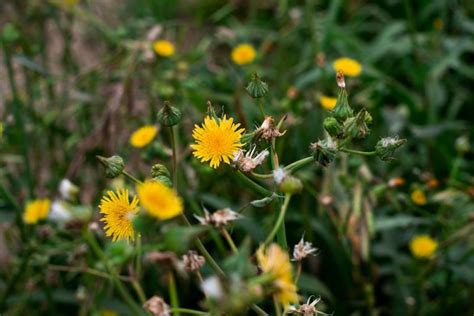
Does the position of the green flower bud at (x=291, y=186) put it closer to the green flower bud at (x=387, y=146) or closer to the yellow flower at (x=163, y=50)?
the green flower bud at (x=387, y=146)

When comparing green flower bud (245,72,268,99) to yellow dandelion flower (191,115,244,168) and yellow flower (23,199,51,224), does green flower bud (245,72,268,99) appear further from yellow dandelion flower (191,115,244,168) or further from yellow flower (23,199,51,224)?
yellow flower (23,199,51,224)

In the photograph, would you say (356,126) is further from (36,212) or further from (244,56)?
(244,56)

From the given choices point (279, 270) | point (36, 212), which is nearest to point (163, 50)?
point (36, 212)

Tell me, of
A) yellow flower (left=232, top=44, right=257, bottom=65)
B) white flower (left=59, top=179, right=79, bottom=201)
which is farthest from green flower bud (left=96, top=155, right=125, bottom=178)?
yellow flower (left=232, top=44, right=257, bottom=65)

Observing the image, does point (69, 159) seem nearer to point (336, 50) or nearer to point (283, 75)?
point (283, 75)

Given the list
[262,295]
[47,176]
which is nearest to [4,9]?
[47,176]

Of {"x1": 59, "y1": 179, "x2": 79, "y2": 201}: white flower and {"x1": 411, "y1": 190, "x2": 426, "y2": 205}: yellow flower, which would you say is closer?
{"x1": 59, "y1": 179, "x2": 79, "y2": 201}: white flower
